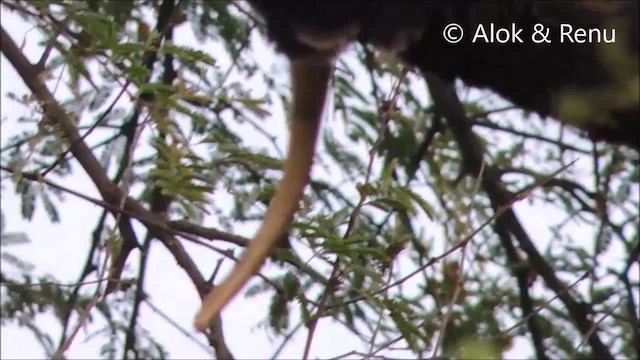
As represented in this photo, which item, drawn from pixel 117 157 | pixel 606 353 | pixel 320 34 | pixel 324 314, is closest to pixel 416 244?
pixel 606 353

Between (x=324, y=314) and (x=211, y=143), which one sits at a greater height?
(x=211, y=143)

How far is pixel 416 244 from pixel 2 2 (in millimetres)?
1086

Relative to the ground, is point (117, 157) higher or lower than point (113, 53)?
higher

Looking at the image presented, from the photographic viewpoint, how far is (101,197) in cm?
186

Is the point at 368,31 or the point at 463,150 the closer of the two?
the point at 368,31

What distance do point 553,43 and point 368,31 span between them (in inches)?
5.5

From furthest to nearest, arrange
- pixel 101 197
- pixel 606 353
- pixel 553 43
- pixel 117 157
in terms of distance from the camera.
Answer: pixel 117 157 → pixel 606 353 → pixel 101 197 → pixel 553 43

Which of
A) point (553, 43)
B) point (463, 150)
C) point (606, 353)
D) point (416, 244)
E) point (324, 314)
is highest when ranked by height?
point (463, 150)

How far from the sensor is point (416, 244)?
2418 mm

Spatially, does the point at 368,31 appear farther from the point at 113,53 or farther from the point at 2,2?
the point at 2,2

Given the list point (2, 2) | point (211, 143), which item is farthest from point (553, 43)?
point (2, 2)

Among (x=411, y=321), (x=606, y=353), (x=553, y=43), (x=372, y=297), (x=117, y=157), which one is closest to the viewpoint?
(x=553, y=43)

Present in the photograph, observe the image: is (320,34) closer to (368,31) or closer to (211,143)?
(368,31)

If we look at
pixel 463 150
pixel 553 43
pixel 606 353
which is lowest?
pixel 553 43
